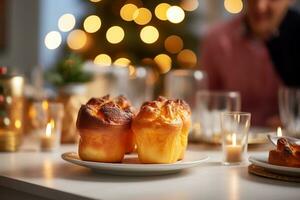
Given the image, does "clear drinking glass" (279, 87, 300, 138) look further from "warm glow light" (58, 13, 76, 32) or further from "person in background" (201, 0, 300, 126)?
"warm glow light" (58, 13, 76, 32)

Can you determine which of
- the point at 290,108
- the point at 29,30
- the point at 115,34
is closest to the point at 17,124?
the point at 290,108

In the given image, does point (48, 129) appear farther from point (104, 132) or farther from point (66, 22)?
point (66, 22)

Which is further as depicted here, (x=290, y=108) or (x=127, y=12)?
(x=127, y=12)

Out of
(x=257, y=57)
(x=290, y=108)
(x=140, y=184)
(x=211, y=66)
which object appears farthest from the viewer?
(x=211, y=66)

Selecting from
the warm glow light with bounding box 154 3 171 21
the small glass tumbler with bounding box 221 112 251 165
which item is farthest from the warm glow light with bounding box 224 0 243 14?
the small glass tumbler with bounding box 221 112 251 165

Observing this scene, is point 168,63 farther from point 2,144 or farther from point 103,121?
point 103,121

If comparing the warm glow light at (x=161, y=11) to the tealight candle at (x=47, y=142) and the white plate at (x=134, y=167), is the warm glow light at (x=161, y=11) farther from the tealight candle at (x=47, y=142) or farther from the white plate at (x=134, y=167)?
the white plate at (x=134, y=167)

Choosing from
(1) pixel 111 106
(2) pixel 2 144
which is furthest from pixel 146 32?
(1) pixel 111 106

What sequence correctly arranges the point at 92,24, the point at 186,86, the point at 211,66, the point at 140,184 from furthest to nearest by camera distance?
the point at 92,24, the point at 211,66, the point at 186,86, the point at 140,184
